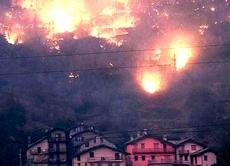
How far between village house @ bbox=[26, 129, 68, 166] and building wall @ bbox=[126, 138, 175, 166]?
5490mm

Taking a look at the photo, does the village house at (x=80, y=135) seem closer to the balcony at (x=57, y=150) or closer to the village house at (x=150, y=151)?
the balcony at (x=57, y=150)

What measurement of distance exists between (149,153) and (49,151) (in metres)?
7.87

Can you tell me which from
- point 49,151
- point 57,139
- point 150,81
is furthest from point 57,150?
point 150,81

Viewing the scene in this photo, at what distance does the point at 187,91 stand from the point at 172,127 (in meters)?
9.01

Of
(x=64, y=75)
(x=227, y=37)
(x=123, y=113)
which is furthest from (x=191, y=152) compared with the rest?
(x=227, y=37)

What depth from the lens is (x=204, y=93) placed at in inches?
2158

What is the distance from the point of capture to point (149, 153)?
132 ft

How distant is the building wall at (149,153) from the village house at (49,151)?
5.49 meters

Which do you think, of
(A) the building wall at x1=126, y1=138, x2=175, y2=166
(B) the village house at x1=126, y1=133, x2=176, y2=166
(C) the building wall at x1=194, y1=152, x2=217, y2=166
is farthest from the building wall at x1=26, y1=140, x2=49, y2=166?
(C) the building wall at x1=194, y1=152, x2=217, y2=166

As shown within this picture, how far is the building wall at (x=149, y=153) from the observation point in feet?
132

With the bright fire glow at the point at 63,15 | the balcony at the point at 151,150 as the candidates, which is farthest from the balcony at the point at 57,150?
the bright fire glow at the point at 63,15

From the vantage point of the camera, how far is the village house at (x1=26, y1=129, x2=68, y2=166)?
4066cm

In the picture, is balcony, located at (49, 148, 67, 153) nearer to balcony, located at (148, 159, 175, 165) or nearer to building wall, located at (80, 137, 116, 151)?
building wall, located at (80, 137, 116, 151)

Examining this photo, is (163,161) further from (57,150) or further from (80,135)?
(57,150)
